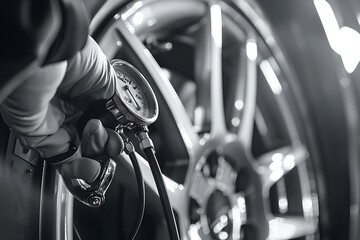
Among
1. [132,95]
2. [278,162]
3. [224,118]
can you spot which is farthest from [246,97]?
[132,95]

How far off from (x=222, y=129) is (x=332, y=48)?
Answer: 543 mm

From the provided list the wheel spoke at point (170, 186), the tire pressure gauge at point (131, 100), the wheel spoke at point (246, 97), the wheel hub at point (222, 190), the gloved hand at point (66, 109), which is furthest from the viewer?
the wheel spoke at point (246, 97)

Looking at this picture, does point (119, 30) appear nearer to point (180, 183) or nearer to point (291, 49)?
point (180, 183)

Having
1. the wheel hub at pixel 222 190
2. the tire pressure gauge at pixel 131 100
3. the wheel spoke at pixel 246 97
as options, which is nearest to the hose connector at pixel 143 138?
the tire pressure gauge at pixel 131 100

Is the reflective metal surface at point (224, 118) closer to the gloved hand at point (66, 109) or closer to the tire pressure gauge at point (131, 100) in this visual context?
the tire pressure gauge at point (131, 100)

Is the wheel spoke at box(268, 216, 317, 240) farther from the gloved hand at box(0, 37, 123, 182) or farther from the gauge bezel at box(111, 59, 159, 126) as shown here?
Answer: the gloved hand at box(0, 37, 123, 182)

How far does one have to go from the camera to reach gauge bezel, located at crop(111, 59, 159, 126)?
0.70m

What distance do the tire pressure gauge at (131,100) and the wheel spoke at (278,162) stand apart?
0.48 m

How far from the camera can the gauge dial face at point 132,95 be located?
28.6 inches

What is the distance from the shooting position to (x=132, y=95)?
2.49ft

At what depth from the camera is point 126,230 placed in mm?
885

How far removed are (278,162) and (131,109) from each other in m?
0.64

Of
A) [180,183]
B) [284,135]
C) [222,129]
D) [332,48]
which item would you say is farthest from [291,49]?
[180,183]

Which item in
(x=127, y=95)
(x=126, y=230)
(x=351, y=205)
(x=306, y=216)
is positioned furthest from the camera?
(x=351, y=205)
